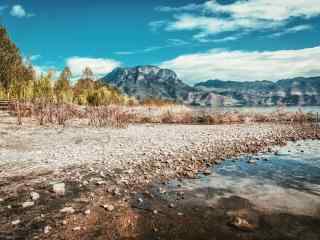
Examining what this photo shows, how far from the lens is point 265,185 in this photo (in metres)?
10.7

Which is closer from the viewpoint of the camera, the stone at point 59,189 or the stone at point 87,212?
the stone at point 87,212

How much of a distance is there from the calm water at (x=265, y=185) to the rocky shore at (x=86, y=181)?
0.90 m

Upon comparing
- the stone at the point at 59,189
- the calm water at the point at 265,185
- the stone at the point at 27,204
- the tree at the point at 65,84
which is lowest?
the calm water at the point at 265,185

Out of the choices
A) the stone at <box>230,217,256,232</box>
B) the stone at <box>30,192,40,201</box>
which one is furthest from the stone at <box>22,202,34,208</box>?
the stone at <box>230,217,256,232</box>

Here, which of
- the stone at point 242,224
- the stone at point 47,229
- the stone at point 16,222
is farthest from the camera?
the stone at point 16,222

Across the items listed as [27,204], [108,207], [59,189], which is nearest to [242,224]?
[108,207]

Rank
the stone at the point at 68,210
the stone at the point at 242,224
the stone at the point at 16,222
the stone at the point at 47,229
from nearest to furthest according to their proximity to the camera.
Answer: the stone at the point at 47,229 < the stone at the point at 242,224 < the stone at the point at 16,222 < the stone at the point at 68,210

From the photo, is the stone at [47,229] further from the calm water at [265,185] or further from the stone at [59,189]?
the calm water at [265,185]

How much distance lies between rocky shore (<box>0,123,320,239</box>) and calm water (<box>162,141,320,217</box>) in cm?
90

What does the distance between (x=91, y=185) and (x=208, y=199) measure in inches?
151

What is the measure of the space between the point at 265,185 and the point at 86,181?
6143mm

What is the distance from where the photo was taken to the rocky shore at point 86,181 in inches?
279

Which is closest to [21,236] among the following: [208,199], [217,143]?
[208,199]

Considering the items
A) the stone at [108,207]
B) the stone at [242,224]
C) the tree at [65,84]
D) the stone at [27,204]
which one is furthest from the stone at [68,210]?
the tree at [65,84]
